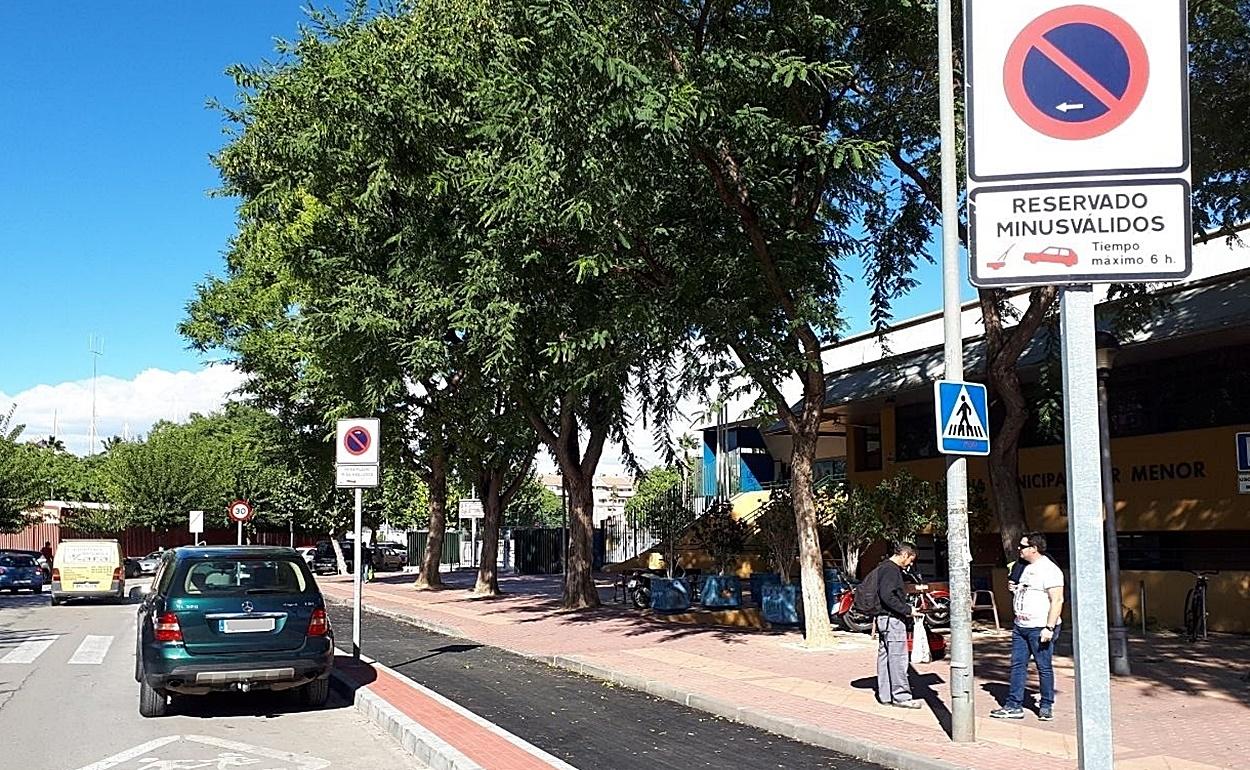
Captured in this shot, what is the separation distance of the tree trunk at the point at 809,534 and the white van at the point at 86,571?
22108 mm

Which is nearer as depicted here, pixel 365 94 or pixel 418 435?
pixel 365 94

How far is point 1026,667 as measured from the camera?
1031cm

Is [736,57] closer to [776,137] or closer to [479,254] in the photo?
[776,137]

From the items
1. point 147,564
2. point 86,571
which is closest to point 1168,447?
point 86,571

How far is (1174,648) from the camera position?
15844mm

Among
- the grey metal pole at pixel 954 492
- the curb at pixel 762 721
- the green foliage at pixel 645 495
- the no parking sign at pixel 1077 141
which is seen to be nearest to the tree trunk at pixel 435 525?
the green foliage at pixel 645 495

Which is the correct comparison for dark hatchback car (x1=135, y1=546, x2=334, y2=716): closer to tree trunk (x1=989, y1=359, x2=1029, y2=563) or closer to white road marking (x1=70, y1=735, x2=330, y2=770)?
white road marking (x1=70, y1=735, x2=330, y2=770)

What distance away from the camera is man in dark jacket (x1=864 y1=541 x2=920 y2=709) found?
36.5 ft

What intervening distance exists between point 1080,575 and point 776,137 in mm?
11775

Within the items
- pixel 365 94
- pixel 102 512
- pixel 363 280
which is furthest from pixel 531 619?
pixel 102 512

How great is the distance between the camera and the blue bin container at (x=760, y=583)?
20.9 metres

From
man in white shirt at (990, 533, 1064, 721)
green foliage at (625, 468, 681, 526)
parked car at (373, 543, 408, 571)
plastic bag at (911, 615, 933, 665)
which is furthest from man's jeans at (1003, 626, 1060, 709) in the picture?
parked car at (373, 543, 408, 571)

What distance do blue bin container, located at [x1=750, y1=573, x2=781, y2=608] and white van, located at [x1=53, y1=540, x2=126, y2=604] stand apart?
18981mm

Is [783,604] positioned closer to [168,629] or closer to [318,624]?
[318,624]
